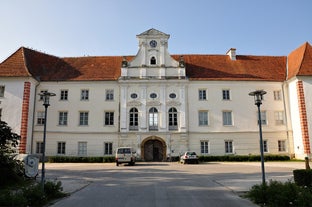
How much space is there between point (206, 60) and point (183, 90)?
22.5 ft

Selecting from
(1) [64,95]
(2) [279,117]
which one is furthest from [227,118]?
(1) [64,95]

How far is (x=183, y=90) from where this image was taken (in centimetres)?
3400

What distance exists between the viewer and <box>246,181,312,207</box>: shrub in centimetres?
816

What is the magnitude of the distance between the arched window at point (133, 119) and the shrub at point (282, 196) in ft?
79.7

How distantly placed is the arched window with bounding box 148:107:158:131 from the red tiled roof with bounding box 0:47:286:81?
5.97 m

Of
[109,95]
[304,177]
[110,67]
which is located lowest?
[304,177]

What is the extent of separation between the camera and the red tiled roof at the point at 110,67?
34312mm

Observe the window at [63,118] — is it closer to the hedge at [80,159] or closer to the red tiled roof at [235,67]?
the hedge at [80,159]

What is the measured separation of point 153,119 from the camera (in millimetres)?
33469

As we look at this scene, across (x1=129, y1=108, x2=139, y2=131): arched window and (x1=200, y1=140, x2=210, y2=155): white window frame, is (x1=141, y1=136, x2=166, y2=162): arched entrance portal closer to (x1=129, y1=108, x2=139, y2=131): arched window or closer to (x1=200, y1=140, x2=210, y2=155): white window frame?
(x1=129, y1=108, x2=139, y2=131): arched window

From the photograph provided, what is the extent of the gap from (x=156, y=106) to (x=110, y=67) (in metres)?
8.44

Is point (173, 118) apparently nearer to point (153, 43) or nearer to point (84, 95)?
point (153, 43)

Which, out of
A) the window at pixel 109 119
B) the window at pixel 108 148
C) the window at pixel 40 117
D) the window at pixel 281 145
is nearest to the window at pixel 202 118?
the window at pixel 281 145

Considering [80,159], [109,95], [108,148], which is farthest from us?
[109,95]
